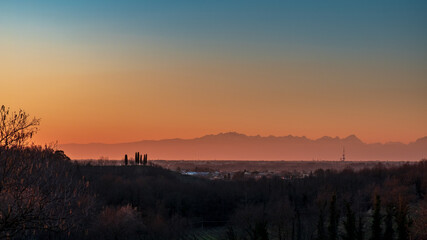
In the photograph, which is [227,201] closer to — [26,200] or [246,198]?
[246,198]

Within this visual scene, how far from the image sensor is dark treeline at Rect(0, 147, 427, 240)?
9262 cm

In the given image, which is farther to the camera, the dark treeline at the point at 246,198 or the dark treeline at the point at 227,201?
Result: the dark treeline at the point at 246,198

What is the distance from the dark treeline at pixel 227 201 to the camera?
9262cm

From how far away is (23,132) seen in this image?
43844mm

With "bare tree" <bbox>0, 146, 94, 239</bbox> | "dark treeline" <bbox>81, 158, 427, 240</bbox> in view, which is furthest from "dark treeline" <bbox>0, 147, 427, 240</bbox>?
"bare tree" <bbox>0, 146, 94, 239</bbox>

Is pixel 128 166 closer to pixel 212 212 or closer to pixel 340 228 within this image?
pixel 212 212

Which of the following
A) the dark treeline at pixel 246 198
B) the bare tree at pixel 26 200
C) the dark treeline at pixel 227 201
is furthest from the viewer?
the dark treeline at pixel 246 198

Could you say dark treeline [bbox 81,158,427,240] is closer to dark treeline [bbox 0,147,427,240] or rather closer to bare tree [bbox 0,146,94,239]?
dark treeline [bbox 0,147,427,240]

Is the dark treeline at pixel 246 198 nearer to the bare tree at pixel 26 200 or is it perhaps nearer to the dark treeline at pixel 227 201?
the dark treeline at pixel 227 201

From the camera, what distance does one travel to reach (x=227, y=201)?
13612 centimetres

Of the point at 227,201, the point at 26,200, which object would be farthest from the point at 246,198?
the point at 26,200

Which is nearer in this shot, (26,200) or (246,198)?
(26,200)

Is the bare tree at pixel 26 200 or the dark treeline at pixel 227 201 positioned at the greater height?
the bare tree at pixel 26 200

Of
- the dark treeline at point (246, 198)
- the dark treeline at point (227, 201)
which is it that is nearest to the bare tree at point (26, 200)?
the dark treeline at point (227, 201)
